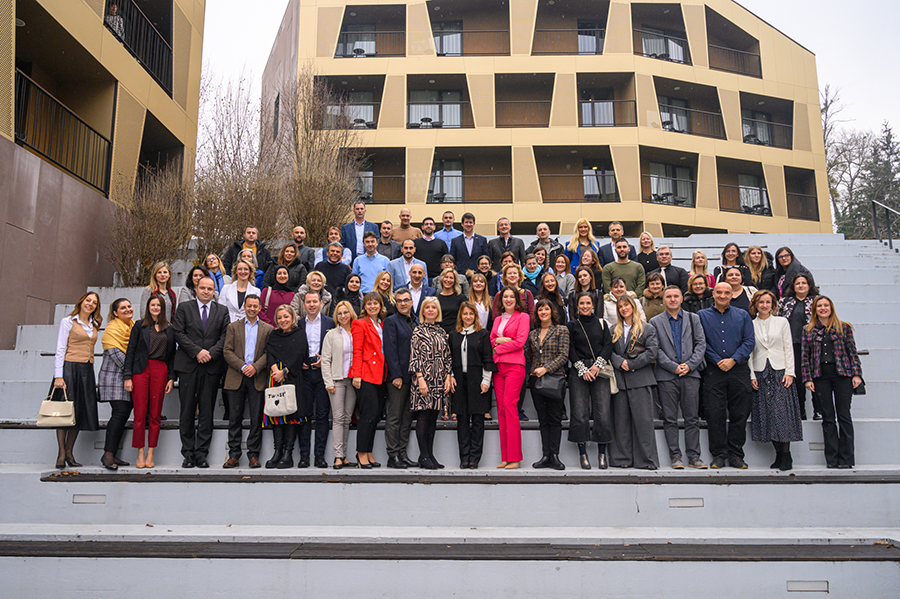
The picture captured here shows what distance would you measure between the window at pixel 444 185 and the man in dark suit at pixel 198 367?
17166 mm

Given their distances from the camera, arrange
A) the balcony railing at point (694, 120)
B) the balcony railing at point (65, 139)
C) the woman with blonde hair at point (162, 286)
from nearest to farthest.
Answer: the woman with blonde hair at point (162, 286) → the balcony railing at point (65, 139) → the balcony railing at point (694, 120)

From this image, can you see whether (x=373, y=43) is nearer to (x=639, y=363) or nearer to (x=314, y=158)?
(x=314, y=158)

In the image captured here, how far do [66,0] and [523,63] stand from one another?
1648cm

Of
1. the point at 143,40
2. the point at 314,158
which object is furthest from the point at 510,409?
the point at 143,40

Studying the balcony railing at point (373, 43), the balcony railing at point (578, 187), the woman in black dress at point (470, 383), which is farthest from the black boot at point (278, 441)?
the balcony railing at point (373, 43)

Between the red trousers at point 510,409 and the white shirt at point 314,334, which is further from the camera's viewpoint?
the white shirt at point 314,334

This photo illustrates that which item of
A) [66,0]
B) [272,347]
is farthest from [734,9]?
[272,347]

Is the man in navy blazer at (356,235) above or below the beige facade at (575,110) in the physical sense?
below

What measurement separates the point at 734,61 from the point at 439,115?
13.1 m

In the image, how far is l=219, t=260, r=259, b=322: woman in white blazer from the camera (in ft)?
25.4

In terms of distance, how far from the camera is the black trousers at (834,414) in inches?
267

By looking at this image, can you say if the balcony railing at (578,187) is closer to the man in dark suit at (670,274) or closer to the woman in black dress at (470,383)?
the man in dark suit at (670,274)

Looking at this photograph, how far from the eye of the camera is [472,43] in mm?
25656

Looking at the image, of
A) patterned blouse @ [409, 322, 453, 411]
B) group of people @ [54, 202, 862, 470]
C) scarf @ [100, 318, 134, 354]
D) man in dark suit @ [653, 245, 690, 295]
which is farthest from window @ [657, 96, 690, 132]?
scarf @ [100, 318, 134, 354]
